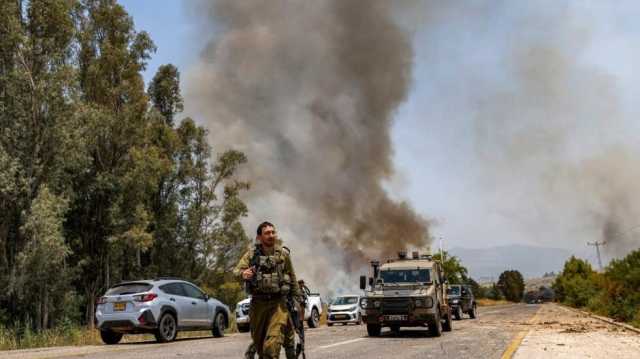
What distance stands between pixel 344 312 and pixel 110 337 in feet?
48.3

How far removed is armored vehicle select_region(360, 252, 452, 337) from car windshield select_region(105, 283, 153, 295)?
5.90 m

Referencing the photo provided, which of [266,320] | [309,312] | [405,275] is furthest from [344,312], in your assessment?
[266,320]

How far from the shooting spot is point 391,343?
14.2m

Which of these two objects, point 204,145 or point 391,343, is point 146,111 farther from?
point 391,343

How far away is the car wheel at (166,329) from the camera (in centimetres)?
1579

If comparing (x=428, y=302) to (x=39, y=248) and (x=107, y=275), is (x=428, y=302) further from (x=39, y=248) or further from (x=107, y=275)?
(x=107, y=275)

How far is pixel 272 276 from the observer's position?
694 cm

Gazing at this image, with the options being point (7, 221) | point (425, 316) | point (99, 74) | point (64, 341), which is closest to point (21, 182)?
point (7, 221)

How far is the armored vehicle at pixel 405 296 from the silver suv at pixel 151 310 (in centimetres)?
500

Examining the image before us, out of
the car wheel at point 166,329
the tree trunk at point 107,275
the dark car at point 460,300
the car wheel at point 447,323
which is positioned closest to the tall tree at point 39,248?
the tree trunk at point 107,275

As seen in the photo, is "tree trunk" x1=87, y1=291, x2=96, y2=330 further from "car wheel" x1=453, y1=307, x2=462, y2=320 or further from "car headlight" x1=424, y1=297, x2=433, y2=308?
"car headlight" x1=424, y1=297, x2=433, y2=308

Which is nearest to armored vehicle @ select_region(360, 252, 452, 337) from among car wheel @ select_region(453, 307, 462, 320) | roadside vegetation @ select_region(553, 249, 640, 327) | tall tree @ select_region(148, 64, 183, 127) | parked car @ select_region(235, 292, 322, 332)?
parked car @ select_region(235, 292, 322, 332)

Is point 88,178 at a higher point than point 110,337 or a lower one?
higher

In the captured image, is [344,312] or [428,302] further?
[344,312]
